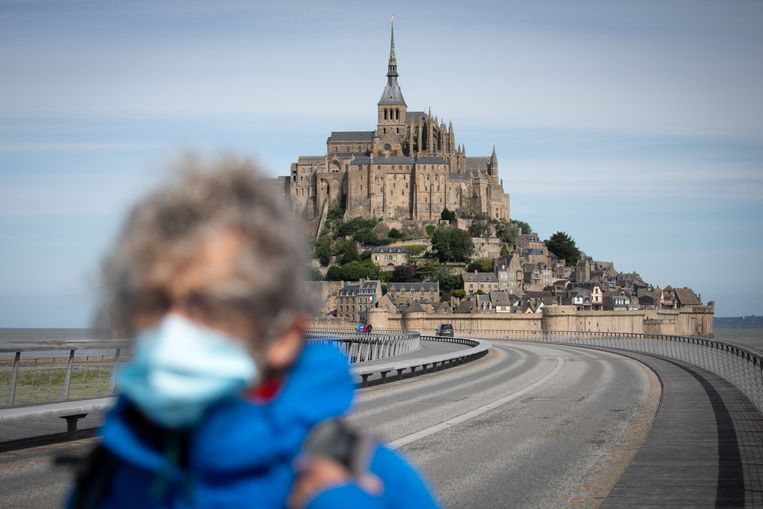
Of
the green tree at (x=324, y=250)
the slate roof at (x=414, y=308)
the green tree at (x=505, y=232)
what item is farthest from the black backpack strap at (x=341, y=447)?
the green tree at (x=505, y=232)

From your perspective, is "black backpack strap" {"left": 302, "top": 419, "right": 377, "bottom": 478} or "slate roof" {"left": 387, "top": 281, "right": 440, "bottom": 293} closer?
"black backpack strap" {"left": 302, "top": 419, "right": 377, "bottom": 478}

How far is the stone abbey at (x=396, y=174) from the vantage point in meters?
170

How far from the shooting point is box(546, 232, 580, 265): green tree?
184m

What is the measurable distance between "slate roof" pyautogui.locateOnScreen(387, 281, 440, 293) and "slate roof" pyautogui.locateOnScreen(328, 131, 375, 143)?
5264cm

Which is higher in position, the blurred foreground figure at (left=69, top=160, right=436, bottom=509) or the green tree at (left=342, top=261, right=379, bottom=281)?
the green tree at (left=342, top=261, right=379, bottom=281)

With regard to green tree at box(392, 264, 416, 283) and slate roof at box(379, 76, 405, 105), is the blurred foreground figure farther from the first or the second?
slate roof at box(379, 76, 405, 105)

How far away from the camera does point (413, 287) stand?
5551 inches

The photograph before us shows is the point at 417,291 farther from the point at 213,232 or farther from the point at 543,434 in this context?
the point at 213,232

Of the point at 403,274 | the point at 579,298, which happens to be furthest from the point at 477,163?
the point at 579,298

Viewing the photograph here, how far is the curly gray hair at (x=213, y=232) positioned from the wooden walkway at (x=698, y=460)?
7.74m

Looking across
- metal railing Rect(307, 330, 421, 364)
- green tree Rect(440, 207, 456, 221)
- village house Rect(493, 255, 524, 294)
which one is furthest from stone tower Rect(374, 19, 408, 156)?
metal railing Rect(307, 330, 421, 364)

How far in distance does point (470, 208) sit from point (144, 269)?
171 meters

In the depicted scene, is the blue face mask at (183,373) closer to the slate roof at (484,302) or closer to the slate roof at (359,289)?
the slate roof at (484,302)

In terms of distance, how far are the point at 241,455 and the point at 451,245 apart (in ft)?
509
